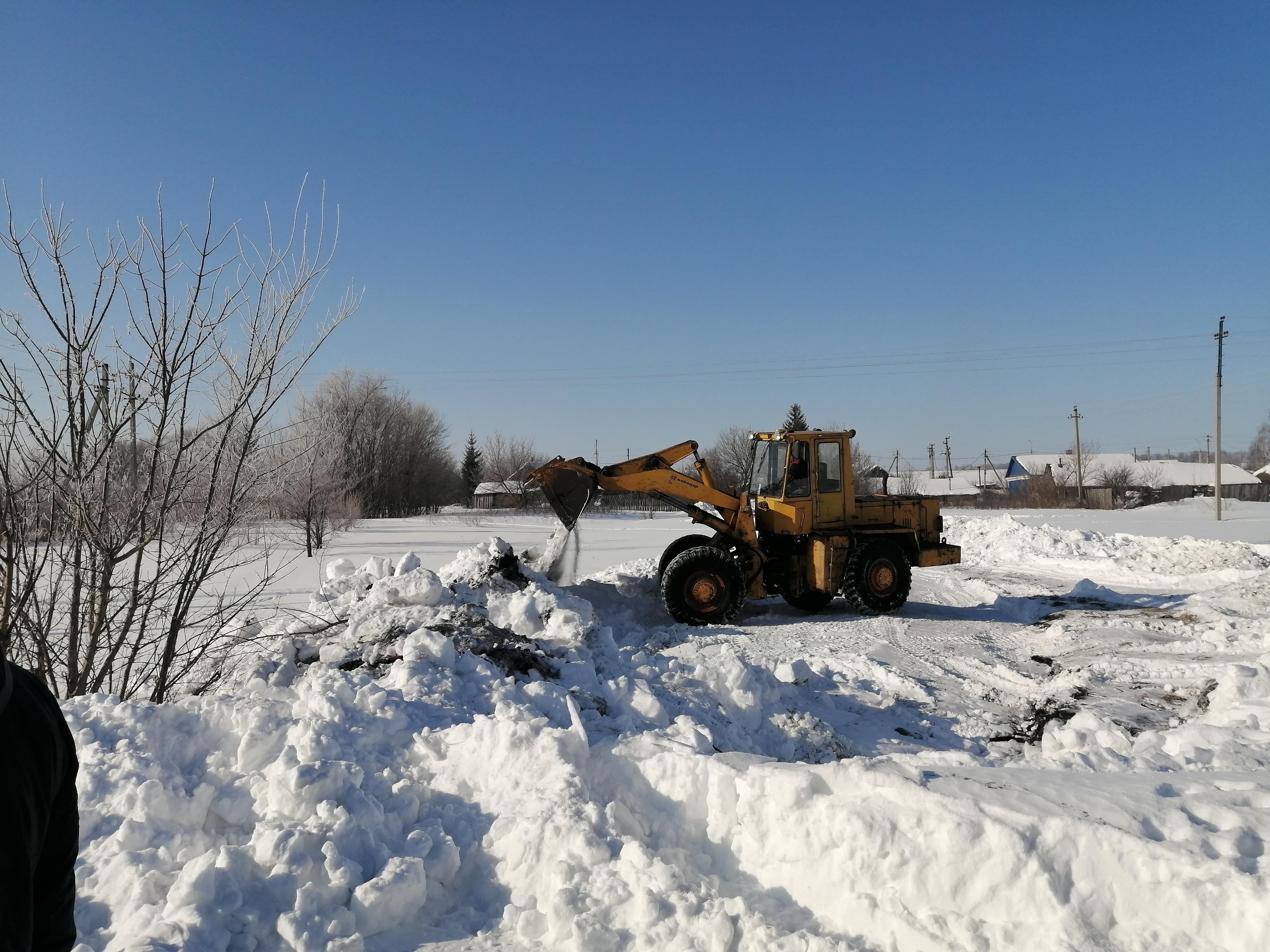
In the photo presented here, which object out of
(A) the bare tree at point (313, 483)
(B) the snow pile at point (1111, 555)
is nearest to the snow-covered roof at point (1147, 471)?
(B) the snow pile at point (1111, 555)

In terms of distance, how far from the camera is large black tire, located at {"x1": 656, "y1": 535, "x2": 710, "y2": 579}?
11484 mm

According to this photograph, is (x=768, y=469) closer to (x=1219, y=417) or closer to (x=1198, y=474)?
(x=1219, y=417)

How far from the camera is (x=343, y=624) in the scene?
7.39m

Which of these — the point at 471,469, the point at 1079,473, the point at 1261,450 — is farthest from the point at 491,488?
the point at 1261,450

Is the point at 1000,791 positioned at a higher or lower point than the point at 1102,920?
higher

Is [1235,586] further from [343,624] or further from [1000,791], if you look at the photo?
[343,624]

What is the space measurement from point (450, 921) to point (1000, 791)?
7.70 feet

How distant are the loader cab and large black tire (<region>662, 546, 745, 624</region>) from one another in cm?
97

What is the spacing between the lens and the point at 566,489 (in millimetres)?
10391

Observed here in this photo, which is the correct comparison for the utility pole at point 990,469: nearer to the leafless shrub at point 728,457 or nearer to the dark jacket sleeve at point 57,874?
the leafless shrub at point 728,457

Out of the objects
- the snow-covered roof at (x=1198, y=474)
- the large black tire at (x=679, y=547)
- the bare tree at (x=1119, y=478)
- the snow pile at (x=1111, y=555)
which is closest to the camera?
the large black tire at (x=679, y=547)

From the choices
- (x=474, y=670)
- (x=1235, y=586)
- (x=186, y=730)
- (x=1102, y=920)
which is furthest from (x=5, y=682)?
(x=1235, y=586)

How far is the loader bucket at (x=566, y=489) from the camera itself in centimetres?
1033

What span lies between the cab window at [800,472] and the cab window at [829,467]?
94 mm
